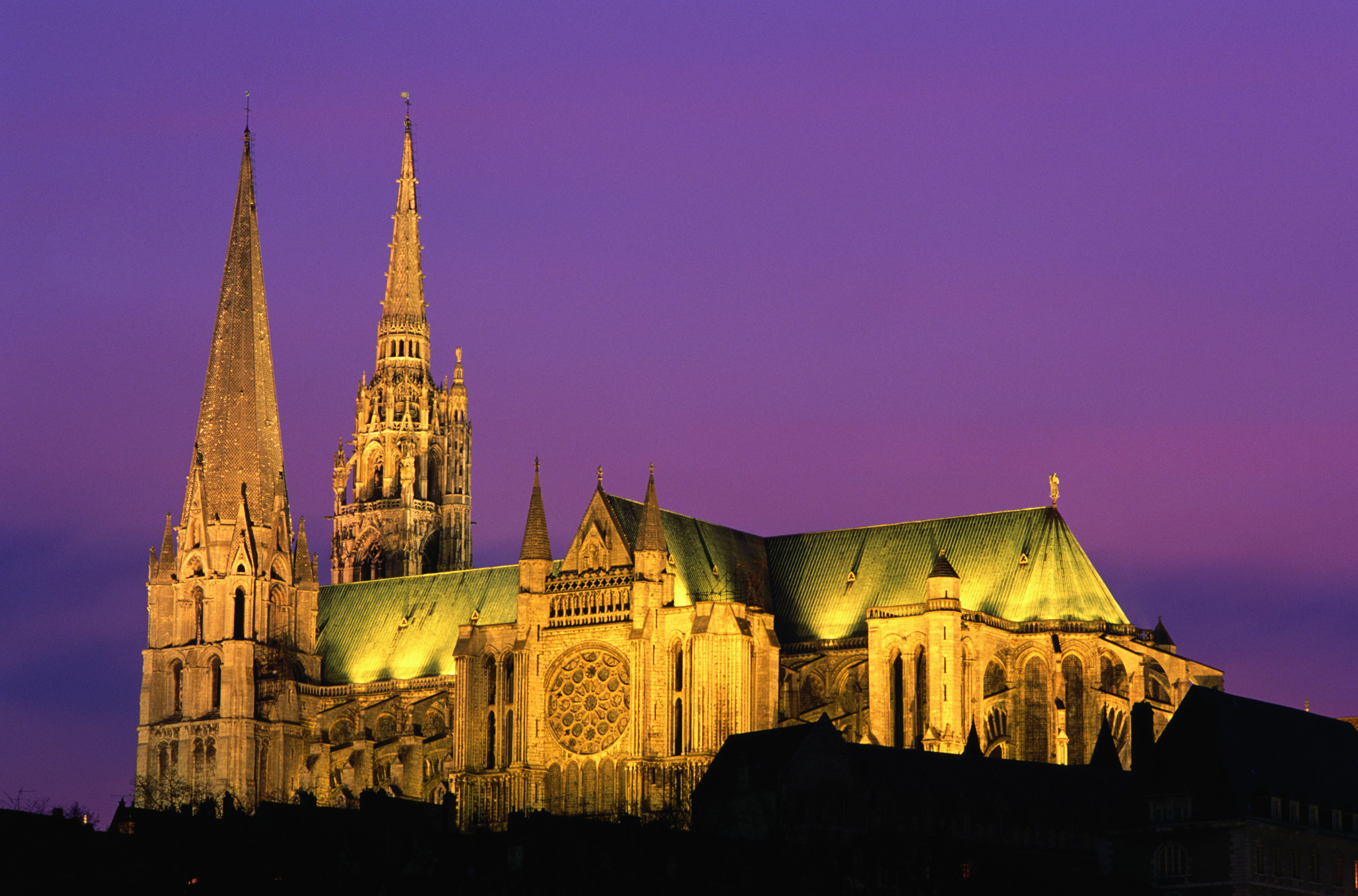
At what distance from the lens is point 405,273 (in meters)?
161

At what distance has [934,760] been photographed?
104750 mm

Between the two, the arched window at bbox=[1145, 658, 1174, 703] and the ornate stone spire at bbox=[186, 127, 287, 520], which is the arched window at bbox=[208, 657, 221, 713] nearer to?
the ornate stone spire at bbox=[186, 127, 287, 520]

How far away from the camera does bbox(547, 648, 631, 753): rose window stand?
395 feet

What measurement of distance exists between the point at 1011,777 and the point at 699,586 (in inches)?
949

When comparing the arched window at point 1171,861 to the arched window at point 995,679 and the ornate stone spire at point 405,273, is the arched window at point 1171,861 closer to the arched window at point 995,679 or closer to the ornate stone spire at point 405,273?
the arched window at point 995,679

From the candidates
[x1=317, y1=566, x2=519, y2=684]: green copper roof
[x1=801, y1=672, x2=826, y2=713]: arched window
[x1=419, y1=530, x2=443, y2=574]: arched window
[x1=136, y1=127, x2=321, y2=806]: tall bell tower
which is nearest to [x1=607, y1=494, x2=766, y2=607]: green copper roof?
[x1=801, y1=672, x2=826, y2=713]: arched window

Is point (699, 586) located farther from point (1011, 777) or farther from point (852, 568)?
point (1011, 777)

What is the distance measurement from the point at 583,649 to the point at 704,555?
8.47m

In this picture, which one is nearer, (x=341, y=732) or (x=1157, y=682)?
(x=1157, y=682)

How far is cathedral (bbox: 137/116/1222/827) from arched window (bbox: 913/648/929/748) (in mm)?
119

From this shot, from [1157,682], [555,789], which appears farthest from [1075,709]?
[555,789]

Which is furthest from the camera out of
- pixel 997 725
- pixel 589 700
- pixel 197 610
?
pixel 197 610

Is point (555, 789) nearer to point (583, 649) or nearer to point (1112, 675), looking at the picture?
point (583, 649)

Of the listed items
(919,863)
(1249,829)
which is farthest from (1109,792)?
(919,863)
